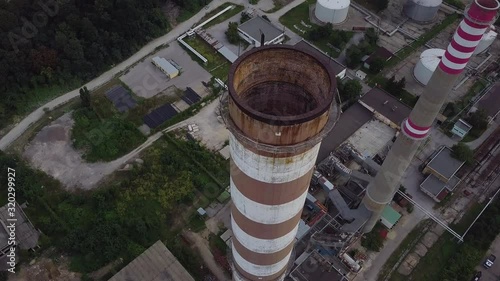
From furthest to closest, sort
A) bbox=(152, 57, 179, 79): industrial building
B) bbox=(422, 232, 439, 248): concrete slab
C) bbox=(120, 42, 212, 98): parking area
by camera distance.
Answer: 1. bbox=(152, 57, 179, 79): industrial building
2. bbox=(120, 42, 212, 98): parking area
3. bbox=(422, 232, 439, 248): concrete slab

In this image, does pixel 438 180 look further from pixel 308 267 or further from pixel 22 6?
pixel 22 6

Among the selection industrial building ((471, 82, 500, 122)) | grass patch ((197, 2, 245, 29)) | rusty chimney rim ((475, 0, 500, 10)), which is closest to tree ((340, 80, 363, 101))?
industrial building ((471, 82, 500, 122))

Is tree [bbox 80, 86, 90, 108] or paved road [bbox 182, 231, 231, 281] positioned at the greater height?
tree [bbox 80, 86, 90, 108]

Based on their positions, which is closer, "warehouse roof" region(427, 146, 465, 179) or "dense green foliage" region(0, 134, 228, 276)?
"dense green foliage" region(0, 134, 228, 276)

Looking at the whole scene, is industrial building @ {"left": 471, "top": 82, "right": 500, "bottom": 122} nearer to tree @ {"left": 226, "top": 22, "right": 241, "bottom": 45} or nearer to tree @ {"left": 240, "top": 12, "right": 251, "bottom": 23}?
tree @ {"left": 226, "top": 22, "right": 241, "bottom": 45}

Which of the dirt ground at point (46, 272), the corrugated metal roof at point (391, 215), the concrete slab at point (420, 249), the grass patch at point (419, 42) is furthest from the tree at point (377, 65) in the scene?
the dirt ground at point (46, 272)

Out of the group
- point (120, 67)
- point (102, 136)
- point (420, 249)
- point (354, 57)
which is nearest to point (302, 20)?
point (354, 57)
